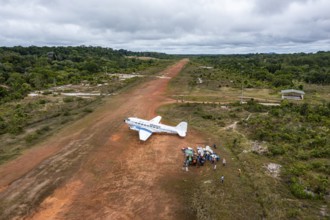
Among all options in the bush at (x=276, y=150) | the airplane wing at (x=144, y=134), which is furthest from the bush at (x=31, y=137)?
the bush at (x=276, y=150)

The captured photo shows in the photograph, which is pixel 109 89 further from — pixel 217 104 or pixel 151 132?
pixel 151 132

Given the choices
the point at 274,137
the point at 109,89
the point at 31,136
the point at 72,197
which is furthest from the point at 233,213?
the point at 109,89

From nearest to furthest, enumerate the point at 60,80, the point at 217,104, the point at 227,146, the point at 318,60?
1. the point at 227,146
2. the point at 217,104
3. the point at 60,80
4. the point at 318,60

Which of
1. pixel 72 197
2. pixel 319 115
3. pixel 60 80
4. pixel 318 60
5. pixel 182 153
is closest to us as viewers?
pixel 72 197

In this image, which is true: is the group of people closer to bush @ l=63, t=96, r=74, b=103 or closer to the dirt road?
the dirt road

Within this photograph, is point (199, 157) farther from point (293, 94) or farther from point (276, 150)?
point (293, 94)

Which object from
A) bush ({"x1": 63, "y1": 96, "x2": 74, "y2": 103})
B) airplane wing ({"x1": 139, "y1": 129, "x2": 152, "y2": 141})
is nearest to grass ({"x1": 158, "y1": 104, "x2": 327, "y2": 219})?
airplane wing ({"x1": 139, "y1": 129, "x2": 152, "y2": 141})

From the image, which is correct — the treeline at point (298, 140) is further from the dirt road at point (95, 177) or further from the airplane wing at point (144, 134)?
the airplane wing at point (144, 134)

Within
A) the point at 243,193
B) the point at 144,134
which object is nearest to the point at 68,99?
the point at 144,134
